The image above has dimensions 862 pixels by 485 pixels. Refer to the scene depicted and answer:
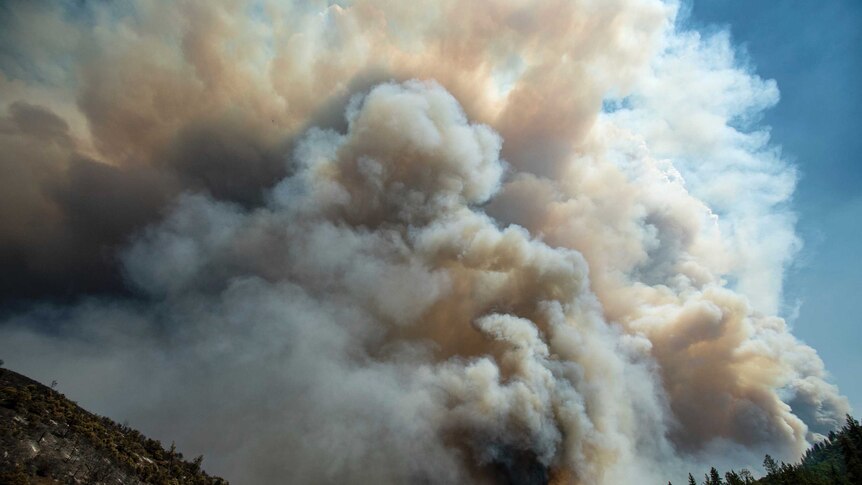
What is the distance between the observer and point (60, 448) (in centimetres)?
5325

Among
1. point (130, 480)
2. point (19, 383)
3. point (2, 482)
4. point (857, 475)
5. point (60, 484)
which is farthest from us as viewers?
point (857, 475)

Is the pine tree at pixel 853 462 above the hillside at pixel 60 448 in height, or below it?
above

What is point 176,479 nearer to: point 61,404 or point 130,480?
point 130,480

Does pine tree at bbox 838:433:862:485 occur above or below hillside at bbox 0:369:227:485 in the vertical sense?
→ above

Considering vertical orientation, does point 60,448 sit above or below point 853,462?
below

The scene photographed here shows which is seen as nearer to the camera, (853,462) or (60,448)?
(60,448)

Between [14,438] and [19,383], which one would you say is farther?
[19,383]

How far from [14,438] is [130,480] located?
16729 mm

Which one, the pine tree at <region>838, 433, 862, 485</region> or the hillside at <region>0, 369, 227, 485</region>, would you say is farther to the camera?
the pine tree at <region>838, 433, 862, 485</region>

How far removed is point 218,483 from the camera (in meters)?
85.9

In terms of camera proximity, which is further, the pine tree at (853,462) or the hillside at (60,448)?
the pine tree at (853,462)

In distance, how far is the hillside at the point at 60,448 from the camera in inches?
1873

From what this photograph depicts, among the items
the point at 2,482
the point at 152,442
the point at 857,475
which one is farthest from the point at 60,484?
the point at 857,475

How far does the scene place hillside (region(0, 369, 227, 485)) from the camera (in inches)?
1873
